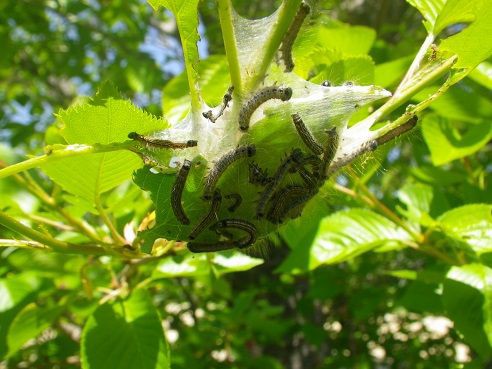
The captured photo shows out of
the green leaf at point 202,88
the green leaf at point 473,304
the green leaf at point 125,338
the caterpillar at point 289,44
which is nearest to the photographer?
the caterpillar at point 289,44

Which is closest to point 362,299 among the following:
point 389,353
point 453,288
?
point 389,353

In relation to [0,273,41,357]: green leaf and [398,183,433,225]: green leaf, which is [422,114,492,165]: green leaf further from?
[0,273,41,357]: green leaf

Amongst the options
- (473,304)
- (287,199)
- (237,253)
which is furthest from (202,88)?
(473,304)

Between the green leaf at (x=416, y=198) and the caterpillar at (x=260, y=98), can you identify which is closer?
the caterpillar at (x=260, y=98)

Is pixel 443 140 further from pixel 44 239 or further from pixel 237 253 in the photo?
pixel 44 239

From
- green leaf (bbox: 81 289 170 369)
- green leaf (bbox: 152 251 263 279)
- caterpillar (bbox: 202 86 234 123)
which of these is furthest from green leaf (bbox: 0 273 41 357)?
caterpillar (bbox: 202 86 234 123)

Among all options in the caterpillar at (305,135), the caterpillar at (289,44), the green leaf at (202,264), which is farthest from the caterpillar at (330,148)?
the green leaf at (202,264)

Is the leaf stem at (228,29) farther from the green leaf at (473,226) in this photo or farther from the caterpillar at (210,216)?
the green leaf at (473,226)
